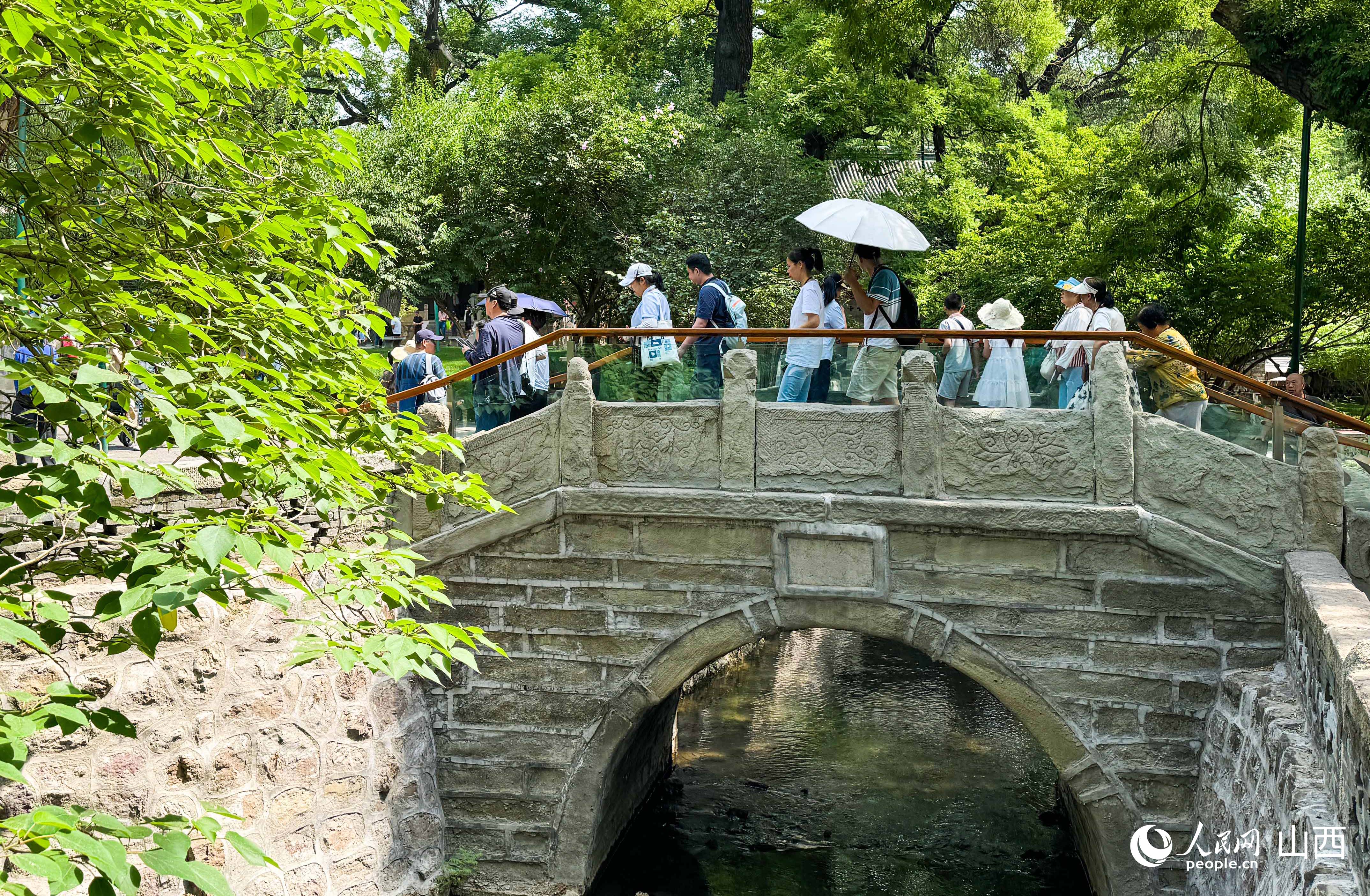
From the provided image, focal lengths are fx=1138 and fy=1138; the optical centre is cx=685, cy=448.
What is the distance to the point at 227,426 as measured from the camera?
11.9ft

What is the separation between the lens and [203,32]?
457cm

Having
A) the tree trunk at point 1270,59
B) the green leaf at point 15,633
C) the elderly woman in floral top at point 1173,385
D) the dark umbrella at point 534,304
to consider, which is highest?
the tree trunk at point 1270,59

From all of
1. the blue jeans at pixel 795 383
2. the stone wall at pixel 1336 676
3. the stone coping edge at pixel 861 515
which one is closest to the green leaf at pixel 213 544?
the stone wall at pixel 1336 676

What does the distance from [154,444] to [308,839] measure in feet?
15.4

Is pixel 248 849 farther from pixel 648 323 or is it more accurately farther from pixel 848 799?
pixel 848 799

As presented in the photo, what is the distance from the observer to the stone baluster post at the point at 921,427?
7.71 meters

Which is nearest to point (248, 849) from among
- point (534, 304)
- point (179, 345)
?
point (179, 345)

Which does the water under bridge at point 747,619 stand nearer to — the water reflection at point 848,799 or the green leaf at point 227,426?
the water reflection at point 848,799

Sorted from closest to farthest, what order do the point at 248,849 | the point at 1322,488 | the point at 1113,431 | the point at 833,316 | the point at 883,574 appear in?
the point at 248,849
the point at 1322,488
the point at 1113,431
the point at 883,574
the point at 833,316

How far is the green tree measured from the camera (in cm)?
369

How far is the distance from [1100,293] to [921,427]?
2.18 meters

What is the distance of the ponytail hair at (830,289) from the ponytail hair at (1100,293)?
6.42 feet

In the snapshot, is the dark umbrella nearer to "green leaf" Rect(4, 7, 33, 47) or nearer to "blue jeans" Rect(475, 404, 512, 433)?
"blue jeans" Rect(475, 404, 512, 433)

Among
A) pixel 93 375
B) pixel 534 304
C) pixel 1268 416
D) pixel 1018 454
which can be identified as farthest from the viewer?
pixel 534 304
